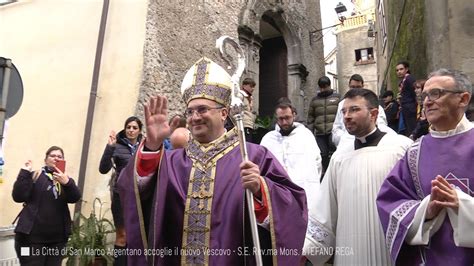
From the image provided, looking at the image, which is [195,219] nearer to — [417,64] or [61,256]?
[61,256]

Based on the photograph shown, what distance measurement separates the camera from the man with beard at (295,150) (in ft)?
18.2

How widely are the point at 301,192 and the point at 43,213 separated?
11.4 feet

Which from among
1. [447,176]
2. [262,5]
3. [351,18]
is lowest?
[447,176]

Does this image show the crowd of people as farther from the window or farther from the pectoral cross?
the window

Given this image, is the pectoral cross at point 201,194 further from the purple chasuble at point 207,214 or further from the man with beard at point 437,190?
the man with beard at point 437,190

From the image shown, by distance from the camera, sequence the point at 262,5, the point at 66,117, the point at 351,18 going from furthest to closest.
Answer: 1. the point at 351,18
2. the point at 262,5
3. the point at 66,117

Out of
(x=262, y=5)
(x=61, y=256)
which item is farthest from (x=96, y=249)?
(x=262, y=5)

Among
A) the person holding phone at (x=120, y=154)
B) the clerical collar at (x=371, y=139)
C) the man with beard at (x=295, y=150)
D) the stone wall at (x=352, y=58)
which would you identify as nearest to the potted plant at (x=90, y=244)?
the person holding phone at (x=120, y=154)

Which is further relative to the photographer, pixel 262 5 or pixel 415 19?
pixel 262 5

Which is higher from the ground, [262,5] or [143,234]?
[262,5]

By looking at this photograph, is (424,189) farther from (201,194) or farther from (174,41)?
(174,41)

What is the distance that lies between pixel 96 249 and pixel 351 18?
27755 millimetres

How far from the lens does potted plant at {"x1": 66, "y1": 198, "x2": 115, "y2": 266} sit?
19.6 ft

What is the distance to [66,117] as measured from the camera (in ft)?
26.7
